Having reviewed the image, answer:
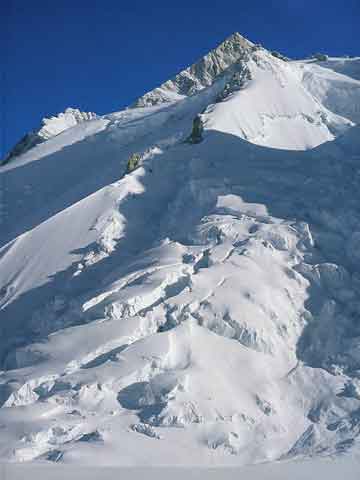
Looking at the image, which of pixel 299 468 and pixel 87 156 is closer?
pixel 299 468

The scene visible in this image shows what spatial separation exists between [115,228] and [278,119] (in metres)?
19.5

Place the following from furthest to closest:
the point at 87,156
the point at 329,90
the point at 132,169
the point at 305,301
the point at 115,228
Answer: the point at 329,90 < the point at 87,156 < the point at 132,169 < the point at 115,228 < the point at 305,301

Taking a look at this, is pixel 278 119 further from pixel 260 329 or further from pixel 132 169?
pixel 260 329

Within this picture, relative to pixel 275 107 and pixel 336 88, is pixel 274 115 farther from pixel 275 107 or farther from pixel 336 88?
pixel 336 88

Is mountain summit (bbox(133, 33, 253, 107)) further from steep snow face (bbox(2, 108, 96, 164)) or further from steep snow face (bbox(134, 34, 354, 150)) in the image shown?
steep snow face (bbox(134, 34, 354, 150))

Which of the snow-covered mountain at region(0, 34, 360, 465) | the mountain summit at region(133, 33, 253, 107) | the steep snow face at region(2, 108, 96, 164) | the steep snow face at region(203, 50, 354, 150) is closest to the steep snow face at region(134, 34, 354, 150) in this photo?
the steep snow face at region(203, 50, 354, 150)

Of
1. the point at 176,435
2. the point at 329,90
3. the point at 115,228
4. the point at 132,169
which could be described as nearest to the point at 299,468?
the point at 176,435

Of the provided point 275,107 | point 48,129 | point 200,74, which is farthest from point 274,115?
point 200,74

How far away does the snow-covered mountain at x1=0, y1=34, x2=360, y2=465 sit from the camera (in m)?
16.1

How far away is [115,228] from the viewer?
93.9ft

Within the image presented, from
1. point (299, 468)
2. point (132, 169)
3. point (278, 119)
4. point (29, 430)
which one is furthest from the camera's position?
point (278, 119)

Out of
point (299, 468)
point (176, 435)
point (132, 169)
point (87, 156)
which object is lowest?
point (299, 468)

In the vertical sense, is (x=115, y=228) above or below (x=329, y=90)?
below

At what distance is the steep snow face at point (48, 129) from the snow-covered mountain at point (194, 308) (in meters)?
29.1
